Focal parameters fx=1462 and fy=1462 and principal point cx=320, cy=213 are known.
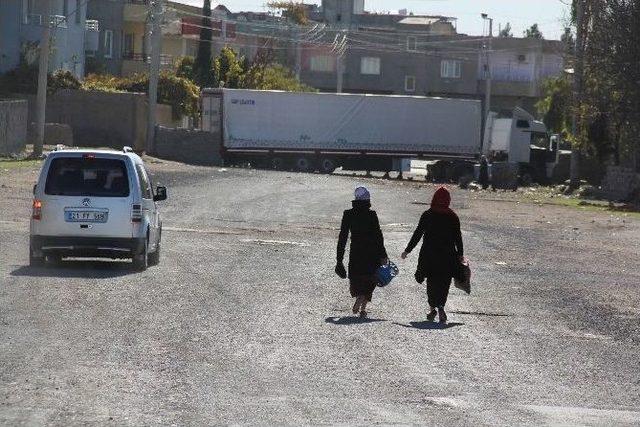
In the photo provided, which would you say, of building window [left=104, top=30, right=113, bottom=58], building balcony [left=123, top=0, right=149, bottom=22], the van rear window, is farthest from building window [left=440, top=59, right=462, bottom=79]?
the van rear window

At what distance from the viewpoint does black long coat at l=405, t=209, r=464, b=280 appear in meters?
17.7

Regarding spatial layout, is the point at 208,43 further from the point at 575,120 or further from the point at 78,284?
the point at 78,284

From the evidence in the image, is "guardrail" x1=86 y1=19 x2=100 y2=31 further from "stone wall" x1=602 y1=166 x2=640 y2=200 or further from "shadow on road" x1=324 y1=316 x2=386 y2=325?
"shadow on road" x1=324 y1=316 x2=386 y2=325

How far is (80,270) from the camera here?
21922mm

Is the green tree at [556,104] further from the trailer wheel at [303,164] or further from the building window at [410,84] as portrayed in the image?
the building window at [410,84]

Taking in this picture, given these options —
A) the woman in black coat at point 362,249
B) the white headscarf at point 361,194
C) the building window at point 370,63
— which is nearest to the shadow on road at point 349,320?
the woman in black coat at point 362,249

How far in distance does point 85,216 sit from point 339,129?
4976cm

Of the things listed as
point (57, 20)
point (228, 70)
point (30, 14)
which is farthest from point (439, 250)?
point (228, 70)

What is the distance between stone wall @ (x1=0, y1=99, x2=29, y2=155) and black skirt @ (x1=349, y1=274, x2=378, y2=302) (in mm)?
37289

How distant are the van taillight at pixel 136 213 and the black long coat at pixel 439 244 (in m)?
5.70

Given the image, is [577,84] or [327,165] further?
[327,165]

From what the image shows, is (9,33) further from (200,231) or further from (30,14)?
(200,231)

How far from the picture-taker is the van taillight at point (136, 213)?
22.0m

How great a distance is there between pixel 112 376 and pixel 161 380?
0.43 m
